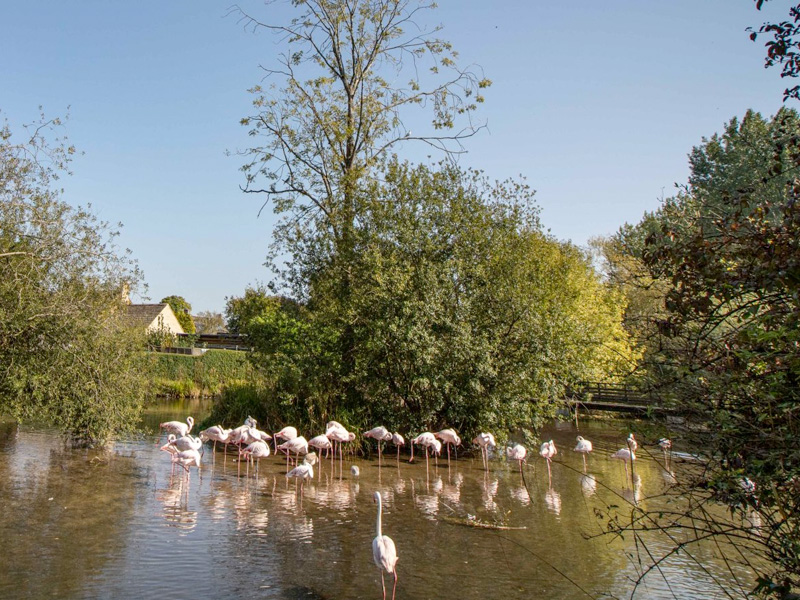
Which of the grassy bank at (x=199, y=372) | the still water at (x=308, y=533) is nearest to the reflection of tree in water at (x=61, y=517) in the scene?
the still water at (x=308, y=533)

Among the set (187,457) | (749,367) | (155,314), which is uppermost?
(155,314)

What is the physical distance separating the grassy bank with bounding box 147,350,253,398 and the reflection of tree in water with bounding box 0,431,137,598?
62.6ft

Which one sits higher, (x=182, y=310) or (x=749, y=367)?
(x=182, y=310)

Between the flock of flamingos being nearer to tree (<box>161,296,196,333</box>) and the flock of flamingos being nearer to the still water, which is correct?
the still water

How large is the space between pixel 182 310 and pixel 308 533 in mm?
78942

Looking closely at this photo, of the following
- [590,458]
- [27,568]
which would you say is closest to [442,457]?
[590,458]

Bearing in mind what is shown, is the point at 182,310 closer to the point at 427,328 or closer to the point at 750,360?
the point at 427,328

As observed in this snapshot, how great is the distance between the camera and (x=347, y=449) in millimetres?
18516

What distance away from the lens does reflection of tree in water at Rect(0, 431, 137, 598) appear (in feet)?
27.2

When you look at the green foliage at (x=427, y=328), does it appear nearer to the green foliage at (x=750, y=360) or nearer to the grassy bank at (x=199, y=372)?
the green foliage at (x=750, y=360)

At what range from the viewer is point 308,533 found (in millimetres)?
10727

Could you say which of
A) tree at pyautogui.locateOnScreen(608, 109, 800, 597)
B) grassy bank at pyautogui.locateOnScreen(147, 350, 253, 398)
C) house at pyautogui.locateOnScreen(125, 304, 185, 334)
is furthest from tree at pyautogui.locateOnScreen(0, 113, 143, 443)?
house at pyautogui.locateOnScreen(125, 304, 185, 334)

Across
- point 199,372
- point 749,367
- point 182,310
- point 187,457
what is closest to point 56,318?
point 187,457

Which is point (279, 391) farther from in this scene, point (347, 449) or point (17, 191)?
point (17, 191)
